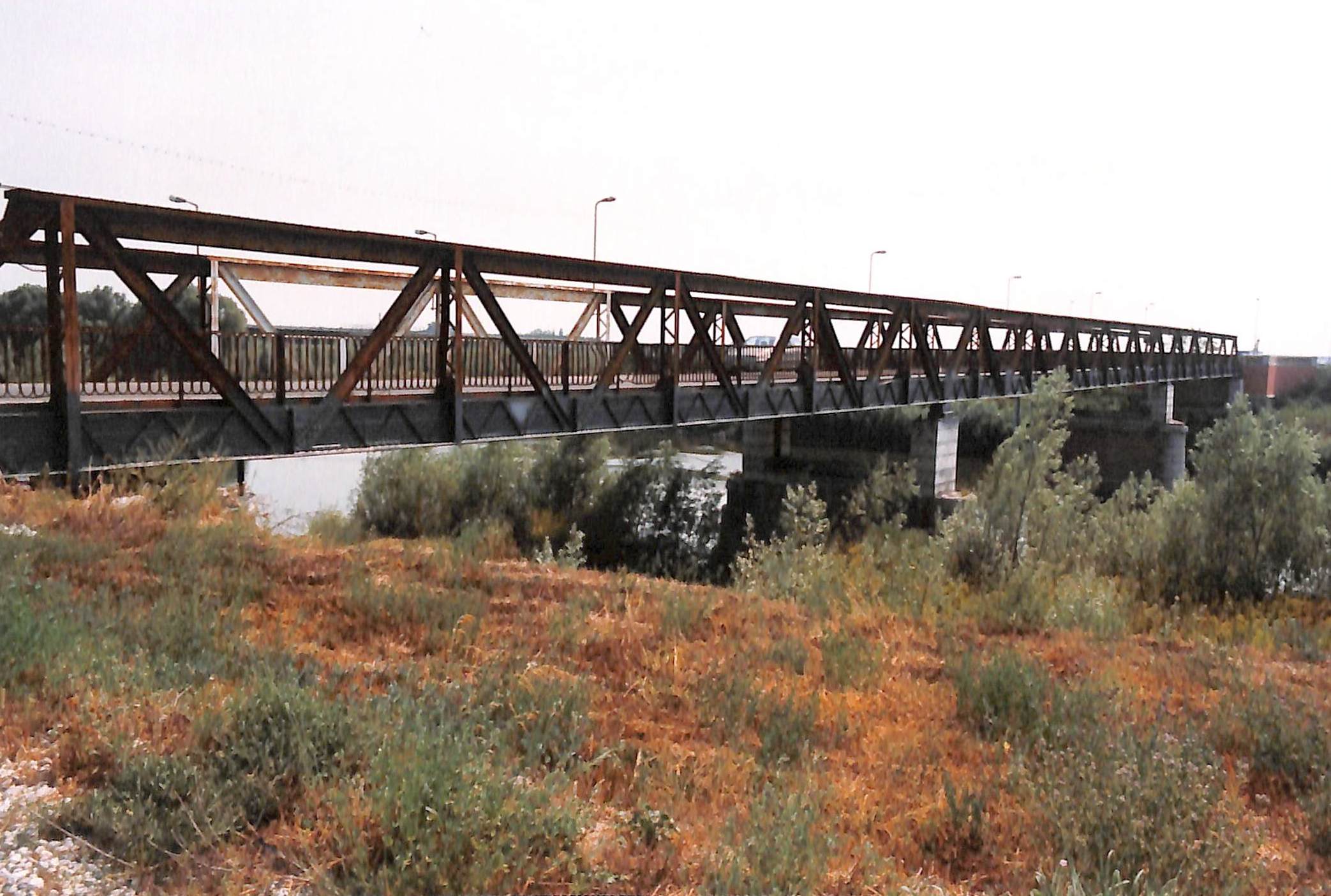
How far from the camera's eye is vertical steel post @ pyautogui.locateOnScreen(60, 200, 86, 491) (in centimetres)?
1095

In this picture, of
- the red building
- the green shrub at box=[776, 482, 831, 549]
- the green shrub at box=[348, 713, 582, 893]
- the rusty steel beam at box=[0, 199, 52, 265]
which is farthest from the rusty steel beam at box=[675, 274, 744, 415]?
the red building

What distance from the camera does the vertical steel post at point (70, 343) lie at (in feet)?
35.9

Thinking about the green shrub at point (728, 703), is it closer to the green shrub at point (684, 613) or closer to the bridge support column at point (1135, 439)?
the green shrub at point (684, 613)

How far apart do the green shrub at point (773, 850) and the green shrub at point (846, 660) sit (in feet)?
8.55

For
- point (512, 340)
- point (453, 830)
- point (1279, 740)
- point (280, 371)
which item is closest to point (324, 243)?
point (280, 371)

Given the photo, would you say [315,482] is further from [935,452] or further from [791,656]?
[791,656]

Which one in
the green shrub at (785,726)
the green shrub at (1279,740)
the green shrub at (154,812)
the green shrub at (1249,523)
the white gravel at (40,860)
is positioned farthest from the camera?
the green shrub at (1249,523)

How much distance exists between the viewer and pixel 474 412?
651 inches

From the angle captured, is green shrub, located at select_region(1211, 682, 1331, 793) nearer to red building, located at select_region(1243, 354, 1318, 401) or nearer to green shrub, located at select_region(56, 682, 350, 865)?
green shrub, located at select_region(56, 682, 350, 865)

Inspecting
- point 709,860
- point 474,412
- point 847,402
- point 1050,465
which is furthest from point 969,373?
point 709,860

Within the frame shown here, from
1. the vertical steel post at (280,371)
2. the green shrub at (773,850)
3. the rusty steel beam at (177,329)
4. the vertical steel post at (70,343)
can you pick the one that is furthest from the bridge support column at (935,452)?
the green shrub at (773,850)

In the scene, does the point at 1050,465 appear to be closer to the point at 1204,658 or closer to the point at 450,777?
the point at 1204,658

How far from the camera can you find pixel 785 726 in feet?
20.1

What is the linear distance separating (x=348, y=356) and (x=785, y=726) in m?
13.0
